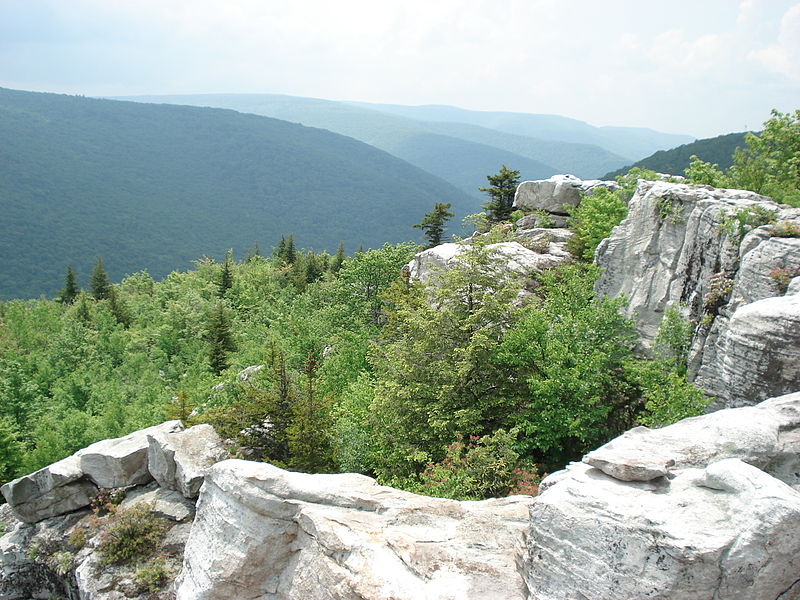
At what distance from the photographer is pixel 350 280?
35.0 meters

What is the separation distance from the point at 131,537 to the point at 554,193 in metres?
28.1

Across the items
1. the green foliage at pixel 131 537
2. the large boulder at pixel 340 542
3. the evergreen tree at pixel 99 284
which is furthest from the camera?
the evergreen tree at pixel 99 284

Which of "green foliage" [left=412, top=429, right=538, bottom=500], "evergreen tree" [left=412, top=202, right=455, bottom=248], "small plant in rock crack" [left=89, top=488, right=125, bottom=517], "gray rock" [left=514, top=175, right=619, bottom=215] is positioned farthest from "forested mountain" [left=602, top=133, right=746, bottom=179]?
"small plant in rock crack" [left=89, top=488, right=125, bottom=517]

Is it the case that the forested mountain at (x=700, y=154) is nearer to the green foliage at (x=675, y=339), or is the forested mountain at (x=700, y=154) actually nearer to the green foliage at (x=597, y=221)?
the green foliage at (x=597, y=221)

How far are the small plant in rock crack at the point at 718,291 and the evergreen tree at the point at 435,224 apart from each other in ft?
98.2

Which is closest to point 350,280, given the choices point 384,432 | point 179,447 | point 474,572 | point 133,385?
point 133,385

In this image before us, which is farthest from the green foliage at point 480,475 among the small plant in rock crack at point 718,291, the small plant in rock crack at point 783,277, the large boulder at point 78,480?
the large boulder at point 78,480

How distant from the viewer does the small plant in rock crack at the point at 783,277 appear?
A: 12.6 m

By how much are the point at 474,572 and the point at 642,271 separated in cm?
1354

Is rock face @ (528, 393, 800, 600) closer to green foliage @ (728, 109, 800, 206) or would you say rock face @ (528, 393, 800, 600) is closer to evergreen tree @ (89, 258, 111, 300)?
green foliage @ (728, 109, 800, 206)

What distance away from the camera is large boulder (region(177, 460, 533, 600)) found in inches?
336

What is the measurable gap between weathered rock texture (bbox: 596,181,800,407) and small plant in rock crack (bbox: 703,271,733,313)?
0.09 feet

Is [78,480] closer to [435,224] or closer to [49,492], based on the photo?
[49,492]

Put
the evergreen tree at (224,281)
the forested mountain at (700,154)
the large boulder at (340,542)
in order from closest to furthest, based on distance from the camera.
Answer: the large boulder at (340,542)
the evergreen tree at (224,281)
the forested mountain at (700,154)
